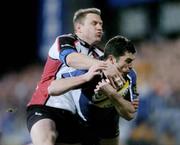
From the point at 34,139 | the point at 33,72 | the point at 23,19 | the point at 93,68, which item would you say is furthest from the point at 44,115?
the point at 23,19

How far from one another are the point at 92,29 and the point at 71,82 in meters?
0.60

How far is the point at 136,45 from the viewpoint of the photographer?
13.4m

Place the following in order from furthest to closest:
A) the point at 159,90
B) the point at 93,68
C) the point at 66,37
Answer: the point at 159,90 → the point at 66,37 → the point at 93,68

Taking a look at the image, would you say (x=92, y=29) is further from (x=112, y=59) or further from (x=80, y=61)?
(x=80, y=61)

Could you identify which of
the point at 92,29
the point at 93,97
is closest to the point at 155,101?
the point at 93,97

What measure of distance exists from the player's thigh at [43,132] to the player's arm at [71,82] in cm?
31

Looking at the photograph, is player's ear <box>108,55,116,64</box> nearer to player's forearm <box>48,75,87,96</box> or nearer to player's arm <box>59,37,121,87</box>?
player's arm <box>59,37,121,87</box>

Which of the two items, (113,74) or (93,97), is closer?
(113,74)

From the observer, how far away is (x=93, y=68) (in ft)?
22.7

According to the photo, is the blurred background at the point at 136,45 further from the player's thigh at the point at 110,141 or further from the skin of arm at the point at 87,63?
the skin of arm at the point at 87,63

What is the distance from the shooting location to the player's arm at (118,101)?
708 cm

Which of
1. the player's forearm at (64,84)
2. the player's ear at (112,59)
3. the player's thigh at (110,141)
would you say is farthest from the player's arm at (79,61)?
the player's thigh at (110,141)

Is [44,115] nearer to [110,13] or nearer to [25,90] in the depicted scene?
[25,90]

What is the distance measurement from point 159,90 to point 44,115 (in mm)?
3344
